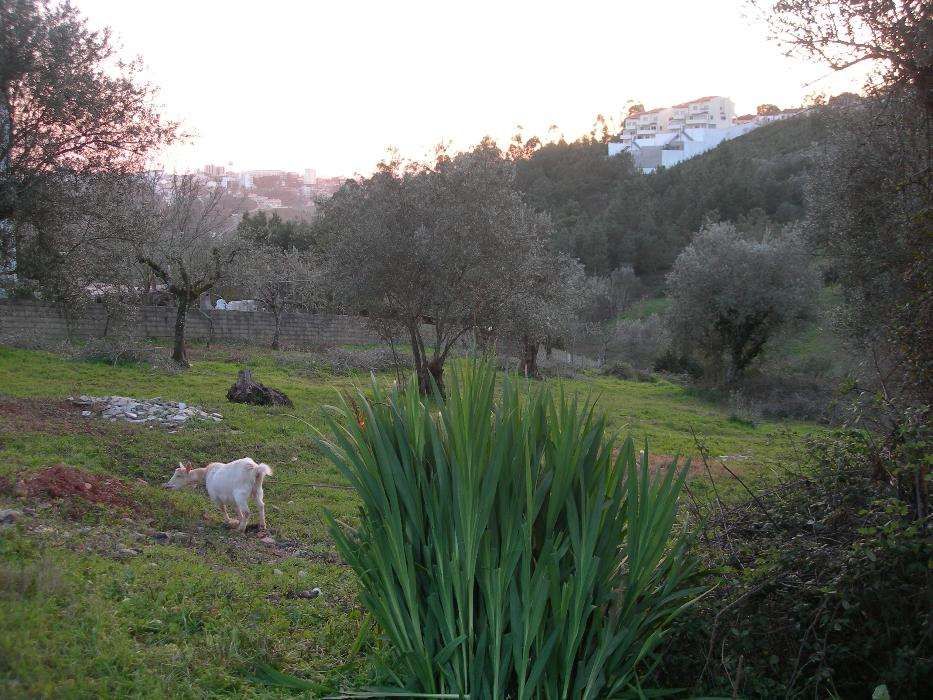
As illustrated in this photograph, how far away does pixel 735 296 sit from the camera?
2853cm

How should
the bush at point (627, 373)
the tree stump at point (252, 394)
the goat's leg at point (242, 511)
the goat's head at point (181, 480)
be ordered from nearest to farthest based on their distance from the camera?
the goat's leg at point (242, 511) → the goat's head at point (181, 480) → the tree stump at point (252, 394) → the bush at point (627, 373)

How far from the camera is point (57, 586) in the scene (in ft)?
15.8

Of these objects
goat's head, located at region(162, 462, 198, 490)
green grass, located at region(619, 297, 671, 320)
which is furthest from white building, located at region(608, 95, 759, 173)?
goat's head, located at region(162, 462, 198, 490)

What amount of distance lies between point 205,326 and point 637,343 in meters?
25.2

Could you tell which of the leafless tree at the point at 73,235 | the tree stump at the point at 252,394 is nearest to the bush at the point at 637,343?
the tree stump at the point at 252,394

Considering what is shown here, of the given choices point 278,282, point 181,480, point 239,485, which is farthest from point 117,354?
point 239,485

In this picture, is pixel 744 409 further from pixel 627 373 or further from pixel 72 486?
pixel 72 486

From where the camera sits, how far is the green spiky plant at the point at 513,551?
143 inches

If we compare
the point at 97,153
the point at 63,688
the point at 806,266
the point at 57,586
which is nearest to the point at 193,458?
the point at 97,153

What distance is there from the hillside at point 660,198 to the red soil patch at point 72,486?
45.3 m

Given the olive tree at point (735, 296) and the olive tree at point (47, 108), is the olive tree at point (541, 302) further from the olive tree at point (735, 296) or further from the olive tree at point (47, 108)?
the olive tree at point (47, 108)

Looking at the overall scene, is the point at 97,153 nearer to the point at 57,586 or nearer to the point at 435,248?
the point at 435,248

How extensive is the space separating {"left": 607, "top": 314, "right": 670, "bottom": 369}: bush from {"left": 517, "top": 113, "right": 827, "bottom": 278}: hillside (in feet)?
33.9

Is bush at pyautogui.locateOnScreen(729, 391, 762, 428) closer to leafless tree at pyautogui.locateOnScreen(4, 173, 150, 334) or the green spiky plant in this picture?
leafless tree at pyautogui.locateOnScreen(4, 173, 150, 334)
